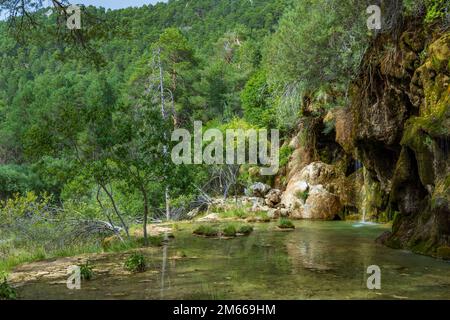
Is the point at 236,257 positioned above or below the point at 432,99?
below

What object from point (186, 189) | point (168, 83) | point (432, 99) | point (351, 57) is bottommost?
point (186, 189)

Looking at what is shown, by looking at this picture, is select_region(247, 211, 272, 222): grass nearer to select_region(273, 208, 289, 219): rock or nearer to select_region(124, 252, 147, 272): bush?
select_region(273, 208, 289, 219): rock

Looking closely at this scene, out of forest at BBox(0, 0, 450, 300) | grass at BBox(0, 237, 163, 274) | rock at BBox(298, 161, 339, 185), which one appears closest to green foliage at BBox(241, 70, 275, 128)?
forest at BBox(0, 0, 450, 300)

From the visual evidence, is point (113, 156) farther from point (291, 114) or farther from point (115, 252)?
point (291, 114)

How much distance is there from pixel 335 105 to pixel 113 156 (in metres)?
17.6

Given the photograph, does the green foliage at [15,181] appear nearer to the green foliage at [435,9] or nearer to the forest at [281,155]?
the forest at [281,155]

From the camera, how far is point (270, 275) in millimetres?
10469

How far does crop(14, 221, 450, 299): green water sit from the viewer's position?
28.7 feet

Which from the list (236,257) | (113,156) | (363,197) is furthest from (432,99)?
(363,197)

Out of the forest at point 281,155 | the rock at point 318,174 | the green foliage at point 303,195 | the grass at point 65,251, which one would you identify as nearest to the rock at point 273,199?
the forest at point 281,155

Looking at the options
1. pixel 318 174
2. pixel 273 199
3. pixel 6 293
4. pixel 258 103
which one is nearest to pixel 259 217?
pixel 273 199

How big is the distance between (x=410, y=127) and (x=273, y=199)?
16.6 metres

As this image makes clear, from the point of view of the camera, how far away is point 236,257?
13.3 metres
